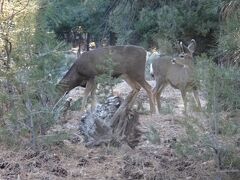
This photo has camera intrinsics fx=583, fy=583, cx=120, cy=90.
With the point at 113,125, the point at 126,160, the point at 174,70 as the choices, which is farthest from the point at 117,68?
the point at 126,160

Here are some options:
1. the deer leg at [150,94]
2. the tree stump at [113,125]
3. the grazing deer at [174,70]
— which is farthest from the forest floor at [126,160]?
the grazing deer at [174,70]

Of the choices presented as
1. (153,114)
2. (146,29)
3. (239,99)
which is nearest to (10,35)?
(239,99)

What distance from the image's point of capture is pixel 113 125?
7.19 m

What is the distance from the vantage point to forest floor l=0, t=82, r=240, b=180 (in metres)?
5.72

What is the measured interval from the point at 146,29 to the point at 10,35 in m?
8.83

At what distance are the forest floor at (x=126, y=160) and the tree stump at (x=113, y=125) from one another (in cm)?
12

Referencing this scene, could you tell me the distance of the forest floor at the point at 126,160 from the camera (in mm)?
5719

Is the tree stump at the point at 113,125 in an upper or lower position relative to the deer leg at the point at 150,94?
upper

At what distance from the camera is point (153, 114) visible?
10656 mm

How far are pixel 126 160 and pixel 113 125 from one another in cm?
74

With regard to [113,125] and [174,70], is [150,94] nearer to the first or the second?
[174,70]

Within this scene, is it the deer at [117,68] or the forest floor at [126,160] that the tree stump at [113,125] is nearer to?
the forest floor at [126,160]

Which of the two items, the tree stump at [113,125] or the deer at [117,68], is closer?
the tree stump at [113,125]

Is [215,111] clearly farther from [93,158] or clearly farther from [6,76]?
[6,76]
